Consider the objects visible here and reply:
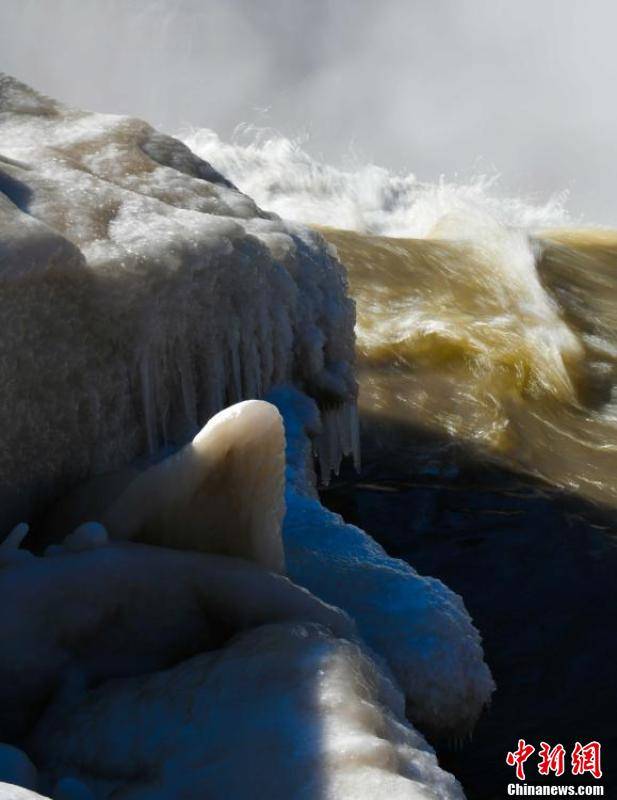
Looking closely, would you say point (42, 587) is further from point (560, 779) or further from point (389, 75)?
point (389, 75)

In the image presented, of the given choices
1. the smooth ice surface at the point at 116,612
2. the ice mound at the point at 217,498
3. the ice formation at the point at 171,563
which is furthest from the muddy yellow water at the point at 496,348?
the smooth ice surface at the point at 116,612

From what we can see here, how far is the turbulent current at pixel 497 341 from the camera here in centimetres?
658

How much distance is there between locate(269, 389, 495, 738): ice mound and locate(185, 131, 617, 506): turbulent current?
3.24 m

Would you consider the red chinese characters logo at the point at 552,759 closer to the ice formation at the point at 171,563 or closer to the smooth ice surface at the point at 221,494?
the ice formation at the point at 171,563

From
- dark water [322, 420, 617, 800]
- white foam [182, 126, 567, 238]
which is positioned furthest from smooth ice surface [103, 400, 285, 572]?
white foam [182, 126, 567, 238]

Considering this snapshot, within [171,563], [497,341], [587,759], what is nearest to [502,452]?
[497,341]

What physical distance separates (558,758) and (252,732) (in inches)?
83.7

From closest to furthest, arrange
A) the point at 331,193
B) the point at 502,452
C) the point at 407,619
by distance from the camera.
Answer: the point at 407,619
the point at 502,452
the point at 331,193

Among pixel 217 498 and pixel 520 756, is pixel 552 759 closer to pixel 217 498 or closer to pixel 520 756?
pixel 520 756

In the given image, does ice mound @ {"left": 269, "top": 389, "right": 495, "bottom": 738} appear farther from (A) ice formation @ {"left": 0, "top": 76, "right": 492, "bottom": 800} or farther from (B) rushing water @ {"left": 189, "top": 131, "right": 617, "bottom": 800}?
(B) rushing water @ {"left": 189, "top": 131, "right": 617, "bottom": 800}

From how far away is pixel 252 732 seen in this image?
184 cm

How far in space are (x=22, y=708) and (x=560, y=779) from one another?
2101 mm

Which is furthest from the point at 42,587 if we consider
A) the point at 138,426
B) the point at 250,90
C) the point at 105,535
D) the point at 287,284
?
the point at 250,90

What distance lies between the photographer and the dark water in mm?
3734
